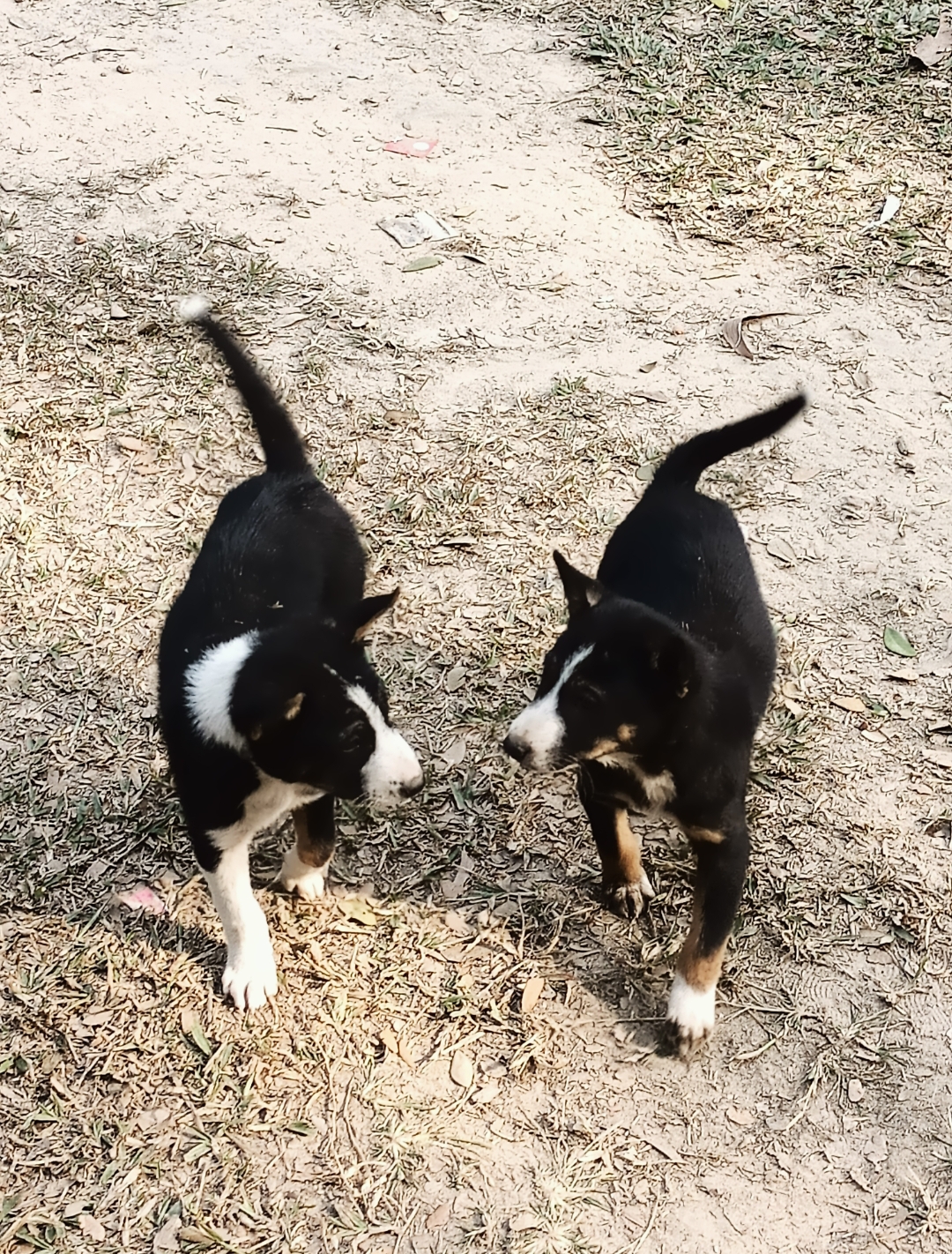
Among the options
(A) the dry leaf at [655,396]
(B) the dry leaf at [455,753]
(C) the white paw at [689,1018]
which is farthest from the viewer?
(A) the dry leaf at [655,396]

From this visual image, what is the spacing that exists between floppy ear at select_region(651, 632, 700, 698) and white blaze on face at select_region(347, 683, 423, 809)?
678 millimetres

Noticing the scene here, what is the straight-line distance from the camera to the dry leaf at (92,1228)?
314 centimetres

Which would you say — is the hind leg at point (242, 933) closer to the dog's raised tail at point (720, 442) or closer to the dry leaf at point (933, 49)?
the dog's raised tail at point (720, 442)

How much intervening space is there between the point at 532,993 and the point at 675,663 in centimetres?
128

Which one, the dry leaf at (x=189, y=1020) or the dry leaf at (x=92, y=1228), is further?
the dry leaf at (x=189, y=1020)

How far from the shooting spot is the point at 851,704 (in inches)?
176

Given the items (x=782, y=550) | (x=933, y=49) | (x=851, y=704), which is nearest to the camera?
(x=851, y=704)

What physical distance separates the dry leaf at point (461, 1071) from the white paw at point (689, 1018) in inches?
23.6

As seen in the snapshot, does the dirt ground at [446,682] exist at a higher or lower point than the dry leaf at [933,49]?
lower

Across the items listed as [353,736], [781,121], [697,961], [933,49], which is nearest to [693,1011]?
[697,961]

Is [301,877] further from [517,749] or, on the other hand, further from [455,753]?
[517,749]

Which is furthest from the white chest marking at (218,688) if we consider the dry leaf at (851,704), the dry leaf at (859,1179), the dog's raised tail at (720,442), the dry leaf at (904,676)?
the dry leaf at (904,676)

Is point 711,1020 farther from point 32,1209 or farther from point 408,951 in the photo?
point 32,1209

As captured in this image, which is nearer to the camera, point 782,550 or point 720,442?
point 720,442
